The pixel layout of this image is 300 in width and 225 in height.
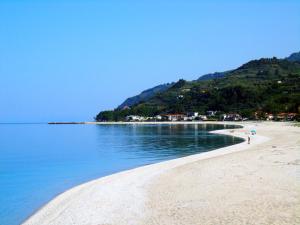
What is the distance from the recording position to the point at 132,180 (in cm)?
1925

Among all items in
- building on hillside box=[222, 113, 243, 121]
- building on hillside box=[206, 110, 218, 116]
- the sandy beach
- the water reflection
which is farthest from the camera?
building on hillside box=[206, 110, 218, 116]

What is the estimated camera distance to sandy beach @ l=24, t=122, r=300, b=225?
11.5 m

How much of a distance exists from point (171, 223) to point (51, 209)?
5436 mm

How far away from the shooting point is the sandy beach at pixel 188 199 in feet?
37.7

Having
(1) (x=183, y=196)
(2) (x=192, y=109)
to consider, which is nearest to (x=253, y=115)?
(2) (x=192, y=109)

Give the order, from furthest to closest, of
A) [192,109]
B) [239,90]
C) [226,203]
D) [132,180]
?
[192,109] → [239,90] → [132,180] → [226,203]

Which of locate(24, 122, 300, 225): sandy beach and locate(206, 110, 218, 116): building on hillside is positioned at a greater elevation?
locate(206, 110, 218, 116): building on hillside

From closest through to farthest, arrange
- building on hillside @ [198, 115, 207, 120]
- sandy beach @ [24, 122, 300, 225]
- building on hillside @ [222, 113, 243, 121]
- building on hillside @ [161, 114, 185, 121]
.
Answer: sandy beach @ [24, 122, 300, 225]
building on hillside @ [222, 113, 243, 121]
building on hillside @ [198, 115, 207, 120]
building on hillside @ [161, 114, 185, 121]

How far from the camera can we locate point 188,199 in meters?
14.1

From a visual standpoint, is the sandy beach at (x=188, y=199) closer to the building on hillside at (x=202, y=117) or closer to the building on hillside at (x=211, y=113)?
the building on hillside at (x=202, y=117)

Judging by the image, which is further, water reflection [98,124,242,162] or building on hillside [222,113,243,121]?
building on hillside [222,113,243,121]

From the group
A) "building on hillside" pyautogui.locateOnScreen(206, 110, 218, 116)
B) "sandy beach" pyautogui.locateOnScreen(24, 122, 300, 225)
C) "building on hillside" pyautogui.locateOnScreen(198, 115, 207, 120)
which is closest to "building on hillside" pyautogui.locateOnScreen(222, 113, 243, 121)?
"building on hillside" pyautogui.locateOnScreen(206, 110, 218, 116)

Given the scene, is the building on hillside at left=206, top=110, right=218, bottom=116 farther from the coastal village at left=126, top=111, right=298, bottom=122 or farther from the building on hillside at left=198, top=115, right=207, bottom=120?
the building on hillside at left=198, top=115, right=207, bottom=120

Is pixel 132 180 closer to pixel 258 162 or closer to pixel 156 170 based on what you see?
pixel 156 170
